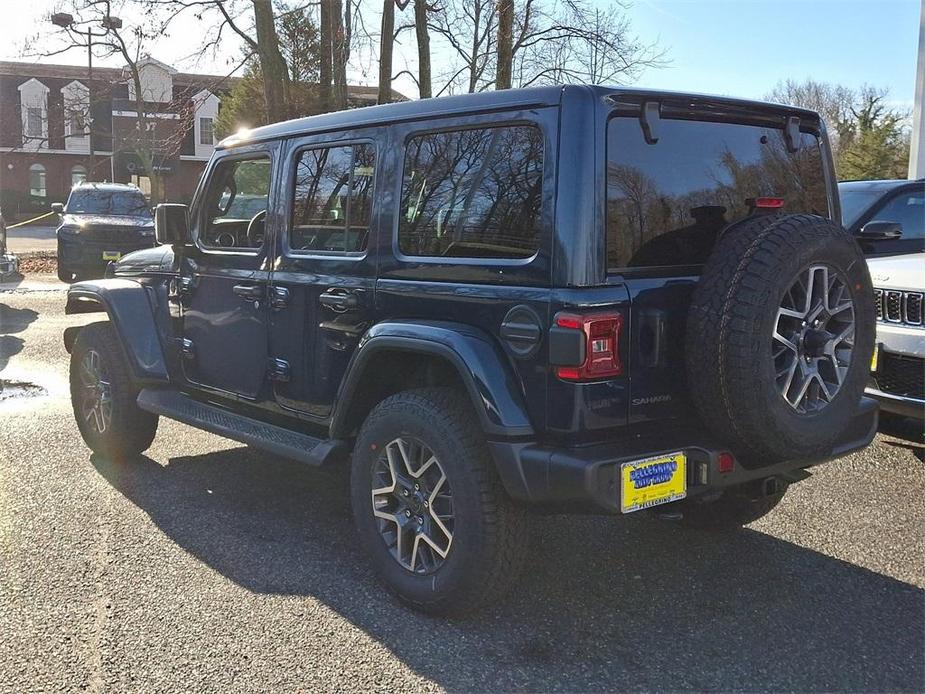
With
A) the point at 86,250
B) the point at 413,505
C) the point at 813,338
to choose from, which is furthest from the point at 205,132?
the point at 813,338

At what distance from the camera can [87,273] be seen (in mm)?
15984

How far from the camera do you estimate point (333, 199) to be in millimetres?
4004

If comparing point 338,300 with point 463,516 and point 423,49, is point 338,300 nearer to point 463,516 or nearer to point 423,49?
point 463,516

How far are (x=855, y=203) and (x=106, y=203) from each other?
1368 cm

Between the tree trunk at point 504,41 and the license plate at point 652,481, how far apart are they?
14611 millimetres

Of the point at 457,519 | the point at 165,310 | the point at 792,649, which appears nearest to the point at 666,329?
the point at 457,519

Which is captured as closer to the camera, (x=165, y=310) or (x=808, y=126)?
(x=808, y=126)

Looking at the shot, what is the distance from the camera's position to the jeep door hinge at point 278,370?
4.14 meters

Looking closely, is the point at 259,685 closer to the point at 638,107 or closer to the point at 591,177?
the point at 591,177

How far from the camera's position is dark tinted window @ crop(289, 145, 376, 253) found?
3828mm

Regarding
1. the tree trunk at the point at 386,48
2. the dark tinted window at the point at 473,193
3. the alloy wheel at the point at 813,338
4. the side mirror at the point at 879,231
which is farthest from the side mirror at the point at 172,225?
the tree trunk at the point at 386,48

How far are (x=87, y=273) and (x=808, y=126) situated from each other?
14.7m

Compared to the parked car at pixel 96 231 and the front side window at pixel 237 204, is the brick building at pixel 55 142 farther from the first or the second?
the front side window at pixel 237 204

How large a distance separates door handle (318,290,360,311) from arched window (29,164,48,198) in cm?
5189
